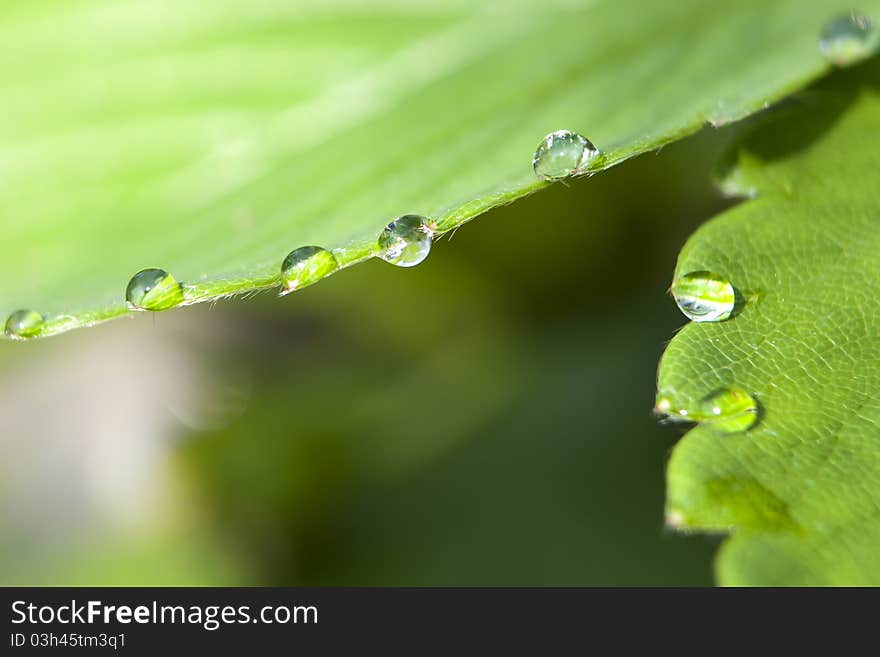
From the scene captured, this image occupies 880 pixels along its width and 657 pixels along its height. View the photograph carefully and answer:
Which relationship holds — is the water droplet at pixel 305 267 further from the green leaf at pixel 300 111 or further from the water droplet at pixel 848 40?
the water droplet at pixel 848 40

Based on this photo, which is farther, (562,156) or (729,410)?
(562,156)

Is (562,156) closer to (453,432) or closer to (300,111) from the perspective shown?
(300,111)

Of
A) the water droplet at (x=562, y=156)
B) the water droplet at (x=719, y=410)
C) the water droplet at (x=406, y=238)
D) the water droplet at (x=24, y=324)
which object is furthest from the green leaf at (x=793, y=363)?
the water droplet at (x=24, y=324)

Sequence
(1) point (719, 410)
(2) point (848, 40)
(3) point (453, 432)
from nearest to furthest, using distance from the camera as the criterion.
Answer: (1) point (719, 410) → (2) point (848, 40) → (3) point (453, 432)

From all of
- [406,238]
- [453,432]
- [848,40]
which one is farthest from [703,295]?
[453,432]

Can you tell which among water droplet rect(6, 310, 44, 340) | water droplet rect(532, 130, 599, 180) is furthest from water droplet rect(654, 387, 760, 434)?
water droplet rect(6, 310, 44, 340)
